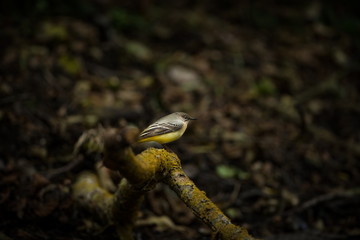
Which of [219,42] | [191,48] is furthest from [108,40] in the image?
[219,42]

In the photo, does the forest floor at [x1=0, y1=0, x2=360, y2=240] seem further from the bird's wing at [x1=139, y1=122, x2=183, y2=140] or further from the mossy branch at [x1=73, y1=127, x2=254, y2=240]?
the bird's wing at [x1=139, y1=122, x2=183, y2=140]

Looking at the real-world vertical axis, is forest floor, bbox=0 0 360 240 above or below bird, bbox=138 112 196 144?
above

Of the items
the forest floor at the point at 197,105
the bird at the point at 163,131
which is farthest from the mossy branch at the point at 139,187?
the forest floor at the point at 197,105

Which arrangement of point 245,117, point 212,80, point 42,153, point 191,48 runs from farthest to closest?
1. point 191,48
2. point 212,80
3. point 245,117
4. point 42,153

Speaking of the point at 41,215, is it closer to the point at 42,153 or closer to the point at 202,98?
the point at 42,153

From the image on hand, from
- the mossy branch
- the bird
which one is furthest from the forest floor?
the bird

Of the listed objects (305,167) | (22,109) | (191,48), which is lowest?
(22,109)

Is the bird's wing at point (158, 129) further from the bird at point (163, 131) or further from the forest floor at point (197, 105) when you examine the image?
the forest floor at point (197, 105)
